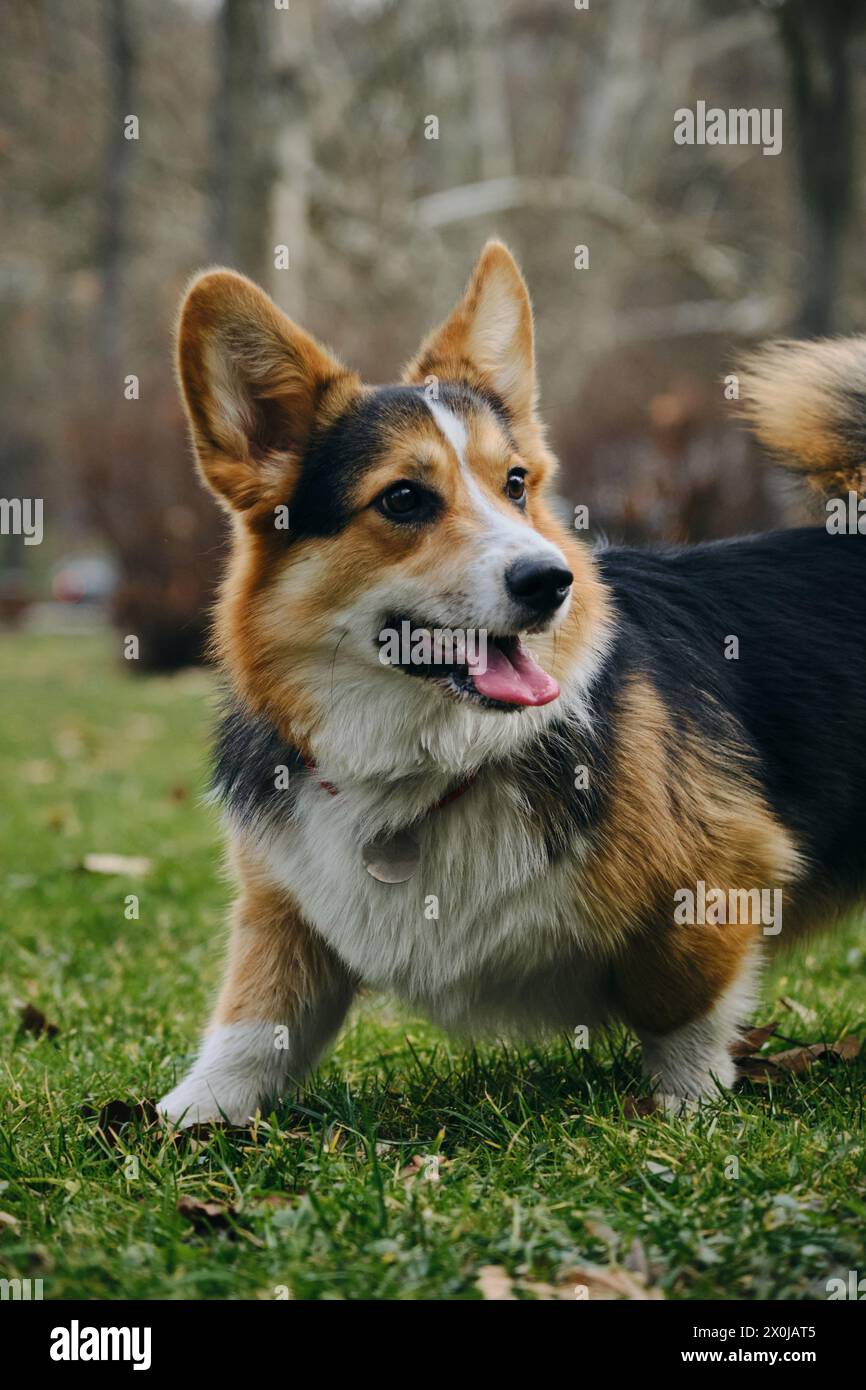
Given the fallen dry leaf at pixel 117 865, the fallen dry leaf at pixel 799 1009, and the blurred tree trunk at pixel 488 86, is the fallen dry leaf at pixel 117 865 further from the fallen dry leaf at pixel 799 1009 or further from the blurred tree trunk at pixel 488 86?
the blurred tree trunk at pixel 488 86

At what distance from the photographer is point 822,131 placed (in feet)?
35.6

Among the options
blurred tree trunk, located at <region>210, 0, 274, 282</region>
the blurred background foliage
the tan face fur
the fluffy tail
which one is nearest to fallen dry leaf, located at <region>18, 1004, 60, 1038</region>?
the tan face fur

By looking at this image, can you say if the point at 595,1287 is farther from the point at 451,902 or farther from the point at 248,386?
the point at 248,386

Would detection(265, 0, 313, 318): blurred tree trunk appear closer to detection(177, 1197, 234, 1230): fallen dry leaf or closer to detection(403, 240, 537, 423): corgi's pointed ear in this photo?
detection(403, 240, 537, 423): corgi's pointed ear

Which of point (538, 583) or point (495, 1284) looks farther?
point (538, 583)

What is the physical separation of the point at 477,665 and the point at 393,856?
471mm

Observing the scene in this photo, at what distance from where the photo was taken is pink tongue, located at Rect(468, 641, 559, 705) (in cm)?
302

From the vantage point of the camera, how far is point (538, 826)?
3.09m

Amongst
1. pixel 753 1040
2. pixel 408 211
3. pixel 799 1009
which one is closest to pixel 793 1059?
pixel 753 1040

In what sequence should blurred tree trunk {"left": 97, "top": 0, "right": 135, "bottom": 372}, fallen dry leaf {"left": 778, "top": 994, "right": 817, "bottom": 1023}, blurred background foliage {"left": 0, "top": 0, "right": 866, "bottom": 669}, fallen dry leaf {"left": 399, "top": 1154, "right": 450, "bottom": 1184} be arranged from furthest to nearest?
1. blurred tree trunk {"left": 97, "top": 0, "right": 135, "bottom": 372}
2. blurred background foliage {"left": 0, "top": 0, "right": 866, "bottom": 669}
3. fallen dry leaf {"left": 778, "top": 994, "right": 817, "bottom": 1023}
4. fallen dry leaf {"left": 399, "top": 1154, "right": 450, "bottom": 1184}

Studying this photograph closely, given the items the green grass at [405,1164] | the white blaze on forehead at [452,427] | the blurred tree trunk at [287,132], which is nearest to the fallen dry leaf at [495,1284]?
the green grass at [405,1164]

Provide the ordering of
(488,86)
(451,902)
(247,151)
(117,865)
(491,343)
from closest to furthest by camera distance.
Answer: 1. (451,902)
2. (491,343)
3. (117,865)
4. (247,151)
5. (488,86)

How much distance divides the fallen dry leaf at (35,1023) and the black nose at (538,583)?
2.01 m
